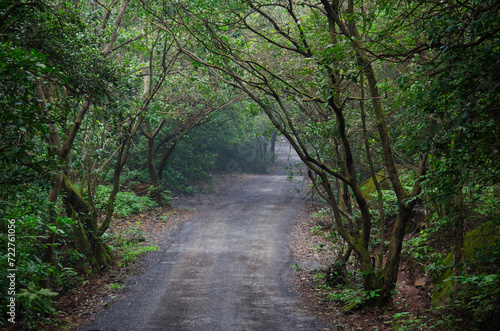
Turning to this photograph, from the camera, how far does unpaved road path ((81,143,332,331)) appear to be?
7516 mm

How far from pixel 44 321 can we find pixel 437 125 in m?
7.28

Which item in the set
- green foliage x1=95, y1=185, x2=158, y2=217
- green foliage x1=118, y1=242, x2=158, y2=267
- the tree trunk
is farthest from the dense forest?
green foliage x1=95, y1=185, x2=158, y2=217

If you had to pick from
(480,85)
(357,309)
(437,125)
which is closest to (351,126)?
(357,309)

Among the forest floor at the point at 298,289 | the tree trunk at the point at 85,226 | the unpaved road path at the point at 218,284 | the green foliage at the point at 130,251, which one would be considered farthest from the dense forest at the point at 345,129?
the unpaved road path at the point at 218,284

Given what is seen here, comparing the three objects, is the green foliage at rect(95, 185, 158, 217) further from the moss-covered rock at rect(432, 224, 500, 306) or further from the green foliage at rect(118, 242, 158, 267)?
the moss-covered rock at rect(432, 224, 500, 306)

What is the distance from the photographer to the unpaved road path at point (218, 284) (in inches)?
296

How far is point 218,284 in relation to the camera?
9.86 meters

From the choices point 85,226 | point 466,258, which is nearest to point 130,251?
point 85,226

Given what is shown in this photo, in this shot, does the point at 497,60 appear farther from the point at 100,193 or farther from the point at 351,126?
the point at 100,193

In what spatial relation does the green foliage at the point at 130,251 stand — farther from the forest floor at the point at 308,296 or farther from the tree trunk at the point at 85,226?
the tree trunk at the point at 85,226

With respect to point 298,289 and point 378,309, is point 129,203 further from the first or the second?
point 378,309

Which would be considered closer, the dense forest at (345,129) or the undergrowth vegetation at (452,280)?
the dense forest at (345,129)

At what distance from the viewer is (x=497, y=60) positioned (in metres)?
4.20

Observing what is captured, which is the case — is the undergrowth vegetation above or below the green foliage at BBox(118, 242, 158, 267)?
above
